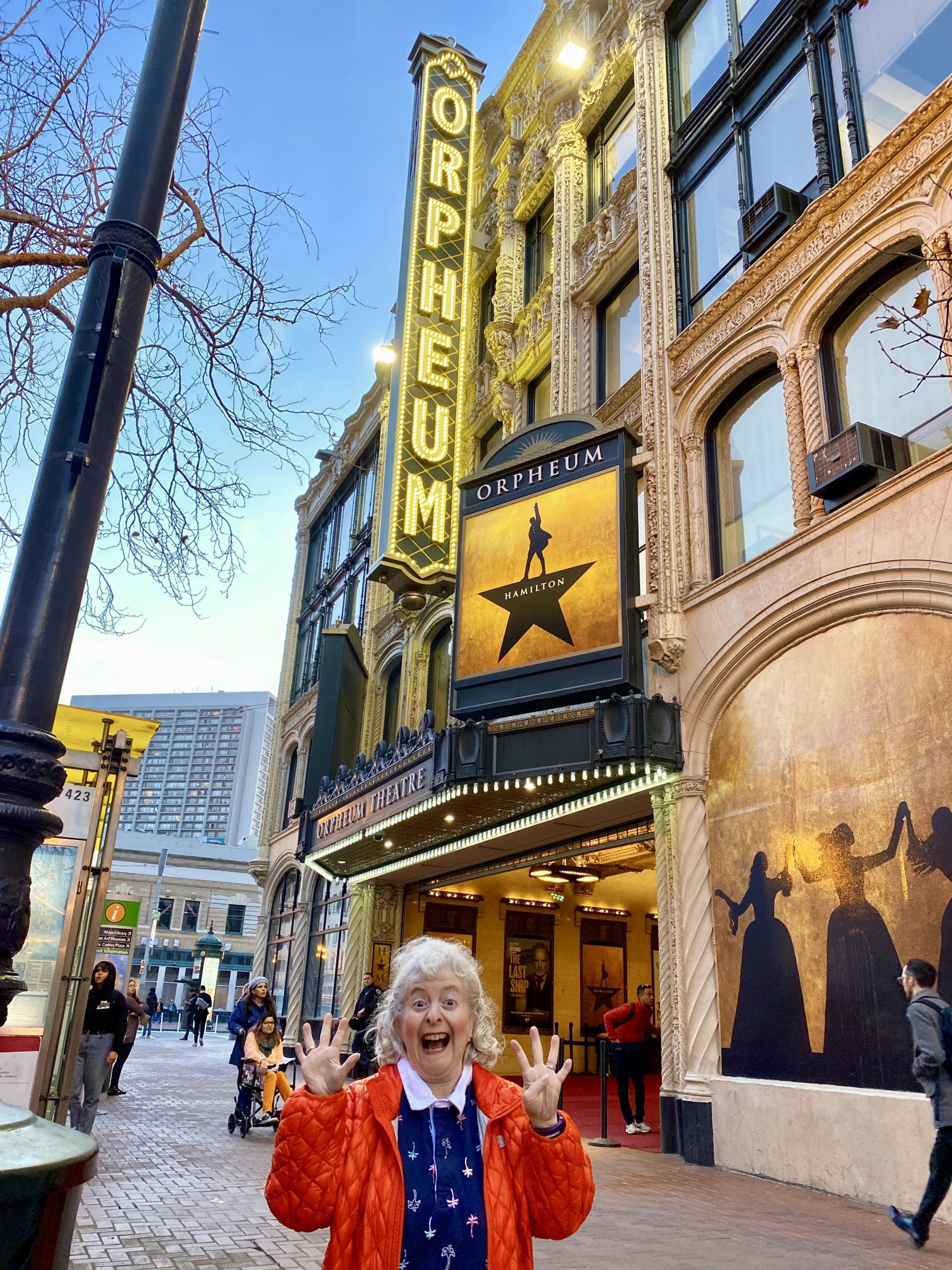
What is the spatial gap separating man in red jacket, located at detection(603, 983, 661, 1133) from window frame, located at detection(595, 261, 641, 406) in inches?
385

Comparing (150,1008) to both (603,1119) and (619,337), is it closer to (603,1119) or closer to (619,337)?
(603,1119)

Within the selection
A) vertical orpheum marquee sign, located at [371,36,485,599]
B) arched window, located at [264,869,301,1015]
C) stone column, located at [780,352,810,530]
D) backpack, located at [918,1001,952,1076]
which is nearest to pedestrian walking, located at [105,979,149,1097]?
vertical orpheum marquee sign, located at [371,36,485,599]

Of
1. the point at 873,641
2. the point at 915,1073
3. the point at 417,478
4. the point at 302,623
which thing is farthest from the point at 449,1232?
the point at 302,623

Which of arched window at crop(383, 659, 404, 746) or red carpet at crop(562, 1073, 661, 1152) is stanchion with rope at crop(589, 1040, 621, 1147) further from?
arched window at crop(383, 659, 404, 746)

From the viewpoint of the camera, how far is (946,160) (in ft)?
29.6

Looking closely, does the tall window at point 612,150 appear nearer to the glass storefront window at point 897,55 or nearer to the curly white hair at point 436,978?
the glass storefront window at point 897,55

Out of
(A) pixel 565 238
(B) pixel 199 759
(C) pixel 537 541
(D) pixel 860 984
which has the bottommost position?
(D) pixel 860 984

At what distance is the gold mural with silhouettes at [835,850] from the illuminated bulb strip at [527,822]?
3.59 ft

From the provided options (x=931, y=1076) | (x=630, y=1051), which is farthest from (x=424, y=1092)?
(x=630, y=1051)

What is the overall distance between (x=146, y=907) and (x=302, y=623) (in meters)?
32.7

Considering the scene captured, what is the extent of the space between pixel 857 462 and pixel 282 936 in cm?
2409

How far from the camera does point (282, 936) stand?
28.2 meters

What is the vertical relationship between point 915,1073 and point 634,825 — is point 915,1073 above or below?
below

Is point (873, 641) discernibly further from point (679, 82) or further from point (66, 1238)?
point (679, 82)
